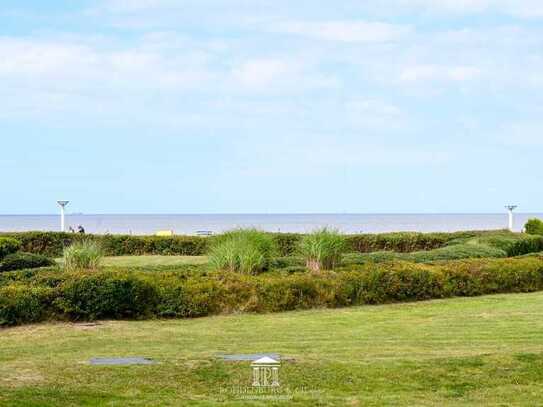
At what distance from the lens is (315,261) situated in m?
17.2

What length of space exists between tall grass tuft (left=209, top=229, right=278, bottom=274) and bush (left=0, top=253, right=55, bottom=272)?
4492 millimetres

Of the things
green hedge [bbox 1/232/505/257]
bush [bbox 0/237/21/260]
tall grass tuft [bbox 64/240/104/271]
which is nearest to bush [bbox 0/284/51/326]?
tall grass tuft [bbox 64/240/104/271]

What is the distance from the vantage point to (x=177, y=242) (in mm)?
27062

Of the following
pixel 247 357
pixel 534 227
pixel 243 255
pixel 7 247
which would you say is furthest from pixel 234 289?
pixel 534 227

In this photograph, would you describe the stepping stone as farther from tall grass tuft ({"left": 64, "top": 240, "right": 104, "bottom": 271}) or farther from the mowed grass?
tall grass tuft ({"left": 64, "top": 240, "right": 104, "bottom": 271})

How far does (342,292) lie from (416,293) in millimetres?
1756

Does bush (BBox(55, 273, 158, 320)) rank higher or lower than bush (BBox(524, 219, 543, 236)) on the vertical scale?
lower

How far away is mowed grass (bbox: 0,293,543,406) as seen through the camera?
24.2 ft

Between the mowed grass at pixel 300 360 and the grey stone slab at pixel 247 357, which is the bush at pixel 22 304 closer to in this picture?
the mowed grass at pixel 300 360

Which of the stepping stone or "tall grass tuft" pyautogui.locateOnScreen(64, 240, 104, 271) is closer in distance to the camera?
the stepping stone

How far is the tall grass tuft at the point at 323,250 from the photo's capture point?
56.5 feet

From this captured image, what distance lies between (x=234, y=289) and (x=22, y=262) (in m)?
7.09

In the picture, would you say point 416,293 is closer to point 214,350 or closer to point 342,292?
point 342,292

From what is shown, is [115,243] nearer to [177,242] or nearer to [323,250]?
[177,242]
